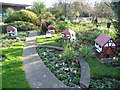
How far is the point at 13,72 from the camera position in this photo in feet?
19.0

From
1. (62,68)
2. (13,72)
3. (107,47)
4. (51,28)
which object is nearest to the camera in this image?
(13,72)

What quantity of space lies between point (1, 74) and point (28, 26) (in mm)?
11374

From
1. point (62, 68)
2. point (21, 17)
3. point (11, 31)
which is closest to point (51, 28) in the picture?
point (11, 31)

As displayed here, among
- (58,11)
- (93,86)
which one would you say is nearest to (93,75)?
(93,86)

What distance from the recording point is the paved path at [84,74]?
4941mm

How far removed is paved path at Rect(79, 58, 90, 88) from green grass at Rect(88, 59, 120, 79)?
0.71ft

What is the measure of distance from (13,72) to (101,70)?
13.7ft

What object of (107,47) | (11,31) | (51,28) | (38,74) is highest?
(51,28)

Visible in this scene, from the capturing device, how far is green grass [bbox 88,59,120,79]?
5.71 meters

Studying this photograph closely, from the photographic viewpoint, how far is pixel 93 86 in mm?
5020

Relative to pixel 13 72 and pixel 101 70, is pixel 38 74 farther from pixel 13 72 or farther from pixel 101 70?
pixel 101 70

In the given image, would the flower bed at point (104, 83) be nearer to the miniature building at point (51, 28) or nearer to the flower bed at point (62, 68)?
the flower bed at point (62, 68)

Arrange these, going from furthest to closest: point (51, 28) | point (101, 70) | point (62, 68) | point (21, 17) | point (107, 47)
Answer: point (21, 17), point (51, 28), point (107, 47), point (62, 68), point (101, 70)

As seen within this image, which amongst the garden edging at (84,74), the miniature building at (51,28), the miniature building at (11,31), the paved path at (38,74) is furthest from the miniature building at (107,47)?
the miniature building at (11,31)
